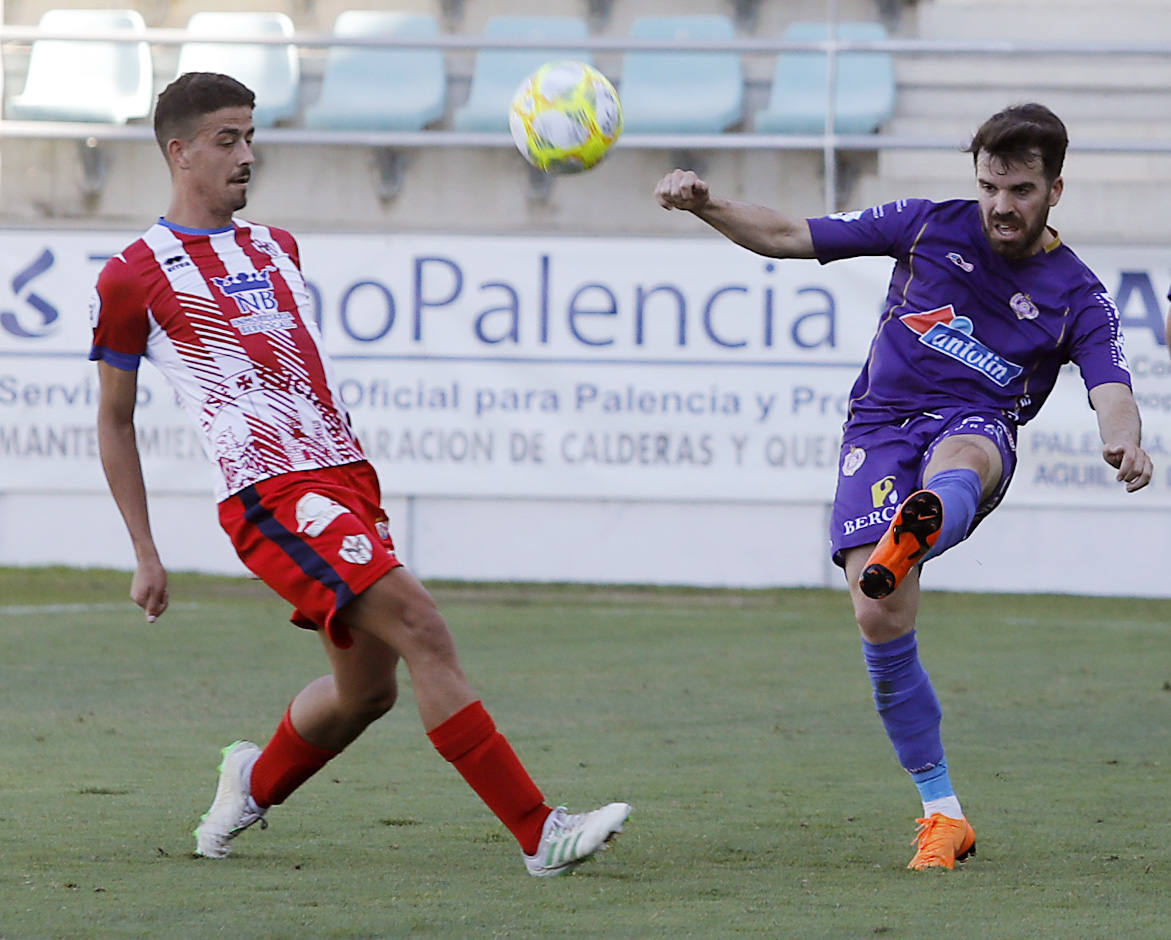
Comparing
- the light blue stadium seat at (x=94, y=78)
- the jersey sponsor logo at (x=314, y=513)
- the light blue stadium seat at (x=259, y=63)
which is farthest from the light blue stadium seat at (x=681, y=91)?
the jersey sponsor logo at (x=314, y=513)

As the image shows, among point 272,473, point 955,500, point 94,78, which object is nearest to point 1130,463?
point 955,500

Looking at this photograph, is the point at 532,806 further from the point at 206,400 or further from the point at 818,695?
the point at 818,695

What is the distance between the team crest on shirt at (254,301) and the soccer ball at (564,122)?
3.06ft

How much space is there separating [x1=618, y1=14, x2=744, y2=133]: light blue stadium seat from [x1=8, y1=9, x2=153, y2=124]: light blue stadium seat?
3585 millimetres

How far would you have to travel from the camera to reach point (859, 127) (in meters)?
13.8

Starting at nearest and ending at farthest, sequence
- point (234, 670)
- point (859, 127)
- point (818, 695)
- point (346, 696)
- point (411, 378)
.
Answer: point (346, 696), point (818, 695), point (234, 670), point (411, 378), point (859, 127)

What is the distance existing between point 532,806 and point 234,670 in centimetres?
429

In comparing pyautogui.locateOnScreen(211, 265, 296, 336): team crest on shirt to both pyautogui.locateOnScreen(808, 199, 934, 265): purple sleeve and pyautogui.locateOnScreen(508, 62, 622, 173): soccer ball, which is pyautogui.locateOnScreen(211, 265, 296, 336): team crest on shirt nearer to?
pyautogui.locateOnScreen(508, 62, 622, 173): soccer ball

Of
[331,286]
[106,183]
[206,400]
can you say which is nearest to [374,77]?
[106,183]

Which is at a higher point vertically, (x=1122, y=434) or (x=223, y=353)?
(x=223, y=353)

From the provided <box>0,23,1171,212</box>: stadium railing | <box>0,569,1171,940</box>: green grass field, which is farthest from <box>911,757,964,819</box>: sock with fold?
<box>0,23,1171,212</box>: stadium railing

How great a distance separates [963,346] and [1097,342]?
0.33 metres

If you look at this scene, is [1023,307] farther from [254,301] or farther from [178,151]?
[178,151]

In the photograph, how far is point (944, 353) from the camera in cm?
483
